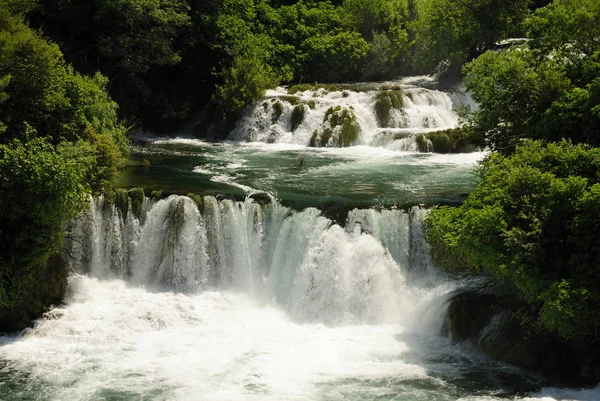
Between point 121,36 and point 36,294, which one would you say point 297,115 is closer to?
point 121,36

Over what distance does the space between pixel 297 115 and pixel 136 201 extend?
13.8 meters

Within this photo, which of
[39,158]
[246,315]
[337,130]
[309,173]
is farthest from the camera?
[337,130]

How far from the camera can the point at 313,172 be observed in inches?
1060

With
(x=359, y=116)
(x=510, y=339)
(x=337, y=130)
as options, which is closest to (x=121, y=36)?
(x=337, y=130)

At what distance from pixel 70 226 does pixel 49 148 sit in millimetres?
2631

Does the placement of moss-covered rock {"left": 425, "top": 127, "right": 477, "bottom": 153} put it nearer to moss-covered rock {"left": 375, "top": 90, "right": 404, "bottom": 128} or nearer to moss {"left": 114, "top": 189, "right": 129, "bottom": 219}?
moss-covered rock {"left": 375, "top": 90, "right": 404, "bottom": 128}

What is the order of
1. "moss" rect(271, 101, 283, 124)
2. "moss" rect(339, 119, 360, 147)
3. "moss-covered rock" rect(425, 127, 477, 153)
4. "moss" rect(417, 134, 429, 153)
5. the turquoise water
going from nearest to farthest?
1. the turquoise water
2. "moss-covered rock" rect(425, 127, 477, 153)
3. "moss" rect(417, 134, 429, 153)
4. "moss" rect(339, 119, 360, 147)
5. "moss" rect(271, 101, 283, 124)

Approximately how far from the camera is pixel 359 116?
110ft

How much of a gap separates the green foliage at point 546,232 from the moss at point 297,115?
689 inches

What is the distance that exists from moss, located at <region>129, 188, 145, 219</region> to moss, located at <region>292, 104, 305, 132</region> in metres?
13.4

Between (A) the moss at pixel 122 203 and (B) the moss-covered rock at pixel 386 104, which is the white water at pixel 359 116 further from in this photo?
(A) the moss at pixel 122 203

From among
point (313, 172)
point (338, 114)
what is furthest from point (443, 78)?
point (313, 172)

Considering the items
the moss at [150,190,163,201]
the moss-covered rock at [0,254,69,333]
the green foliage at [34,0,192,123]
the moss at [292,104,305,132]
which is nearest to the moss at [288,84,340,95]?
the moss at [292,104,305,132]

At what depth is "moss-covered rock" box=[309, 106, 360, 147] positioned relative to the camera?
32781mm
